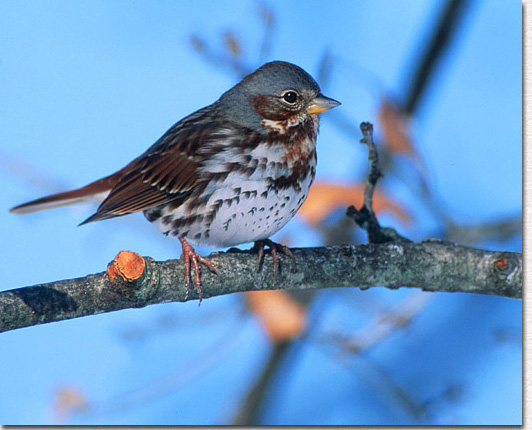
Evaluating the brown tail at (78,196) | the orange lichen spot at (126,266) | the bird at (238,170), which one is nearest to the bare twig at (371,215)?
the bird at (238,170)

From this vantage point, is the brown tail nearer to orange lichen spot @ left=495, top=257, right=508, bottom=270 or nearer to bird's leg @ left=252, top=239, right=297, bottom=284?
bird's leg @ left=252, top=239, right=297, bottom=284

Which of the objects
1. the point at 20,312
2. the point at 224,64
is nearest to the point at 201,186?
the point at 224,64

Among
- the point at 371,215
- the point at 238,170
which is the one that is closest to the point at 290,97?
the point at 238,170

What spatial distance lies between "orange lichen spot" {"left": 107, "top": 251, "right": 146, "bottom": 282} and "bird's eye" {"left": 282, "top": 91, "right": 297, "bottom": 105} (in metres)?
1.30

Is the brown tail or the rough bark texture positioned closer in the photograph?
the rough bark texture

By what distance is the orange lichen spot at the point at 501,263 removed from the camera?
119 inches

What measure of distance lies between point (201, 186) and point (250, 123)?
0.41 metres

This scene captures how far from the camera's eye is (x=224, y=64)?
3.33 metres

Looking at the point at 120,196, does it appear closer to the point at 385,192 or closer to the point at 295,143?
the point at 295,143

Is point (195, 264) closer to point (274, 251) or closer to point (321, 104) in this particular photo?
point (274, 251)

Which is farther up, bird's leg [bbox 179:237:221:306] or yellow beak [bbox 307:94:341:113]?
yellow beak [bbox 307:94:341:113]

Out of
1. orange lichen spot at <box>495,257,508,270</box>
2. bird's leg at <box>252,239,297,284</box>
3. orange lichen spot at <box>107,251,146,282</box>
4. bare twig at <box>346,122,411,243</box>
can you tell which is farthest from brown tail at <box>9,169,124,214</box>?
orange lichen spot at <box>495,257,508,270</box>

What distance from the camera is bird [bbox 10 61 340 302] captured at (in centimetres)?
305

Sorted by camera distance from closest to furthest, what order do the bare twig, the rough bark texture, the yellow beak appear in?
the rough bark texture < the bare twig < the yellow beak
